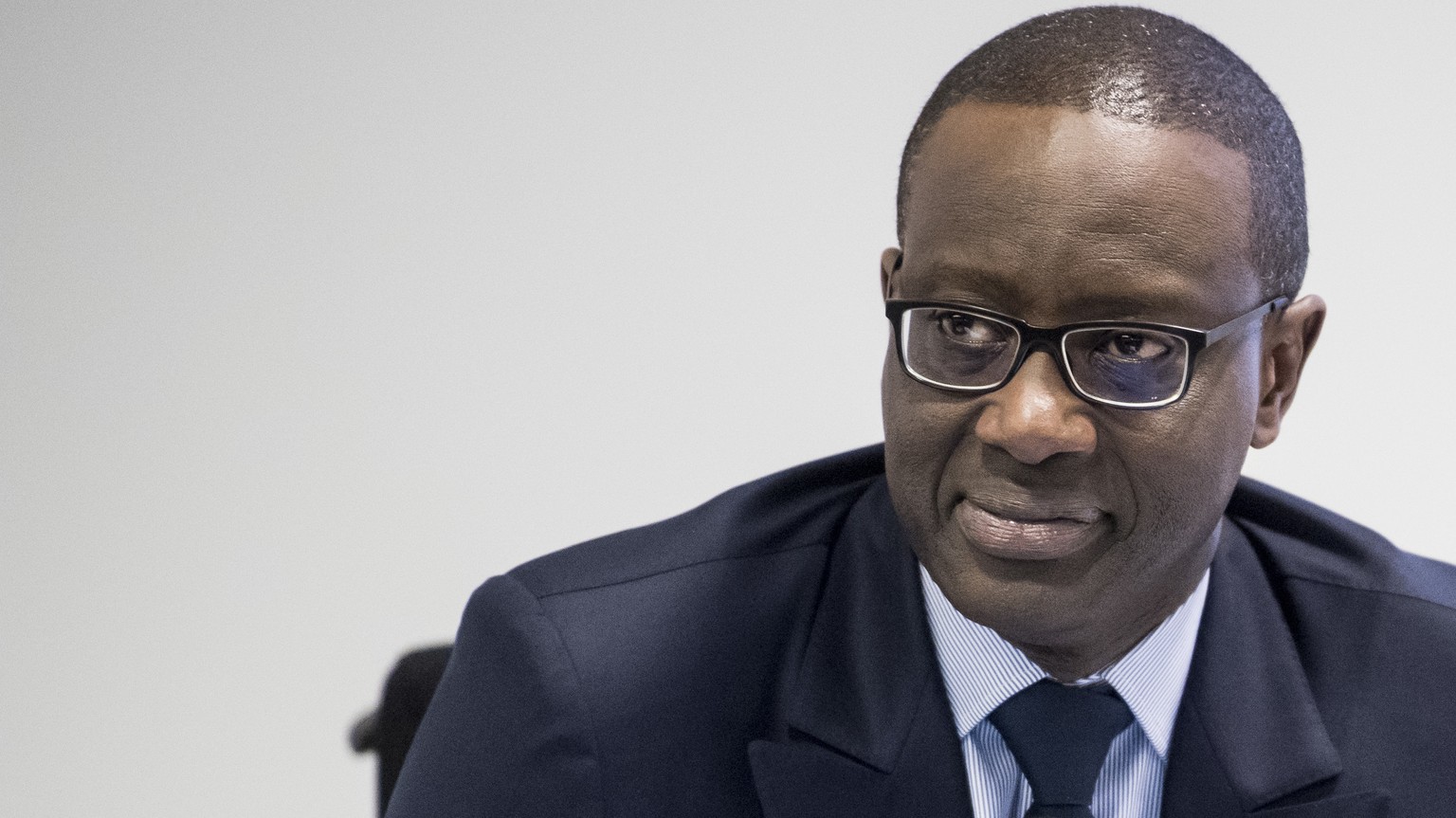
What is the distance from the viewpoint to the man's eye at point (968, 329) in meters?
1.49

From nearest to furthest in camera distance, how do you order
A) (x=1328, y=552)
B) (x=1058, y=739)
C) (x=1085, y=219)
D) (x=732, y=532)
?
(x=1085, y=219), (x=1058, y=739), (x=732, y=532), (x=1328, y=552)

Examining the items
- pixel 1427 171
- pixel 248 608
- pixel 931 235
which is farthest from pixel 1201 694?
pixel 248 608

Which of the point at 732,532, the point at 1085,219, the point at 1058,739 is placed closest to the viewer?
the point at 1085,219

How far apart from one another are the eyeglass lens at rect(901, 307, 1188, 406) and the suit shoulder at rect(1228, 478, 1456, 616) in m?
0.51

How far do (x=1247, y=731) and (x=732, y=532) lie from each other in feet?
1.78

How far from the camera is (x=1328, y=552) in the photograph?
194 cm

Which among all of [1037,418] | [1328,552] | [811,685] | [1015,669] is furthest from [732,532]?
[1328,552]

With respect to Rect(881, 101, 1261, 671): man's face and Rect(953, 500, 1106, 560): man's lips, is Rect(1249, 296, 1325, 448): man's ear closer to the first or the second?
Rect(881, 101, 1261, 671): man's face

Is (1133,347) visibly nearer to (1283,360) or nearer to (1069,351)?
(1069,351)

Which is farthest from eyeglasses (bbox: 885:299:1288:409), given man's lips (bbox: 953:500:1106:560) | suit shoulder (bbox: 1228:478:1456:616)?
suit shoulder (bbox: 1228:478:1456:616)

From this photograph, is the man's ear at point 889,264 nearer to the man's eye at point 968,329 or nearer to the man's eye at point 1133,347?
the man's eye at point 968,329

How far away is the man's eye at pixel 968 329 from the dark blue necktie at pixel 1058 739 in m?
0.37

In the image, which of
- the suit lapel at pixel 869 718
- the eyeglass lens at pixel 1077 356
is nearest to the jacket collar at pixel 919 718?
the suit lapel at pixel 869 718

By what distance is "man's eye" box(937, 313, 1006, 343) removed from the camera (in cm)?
149
